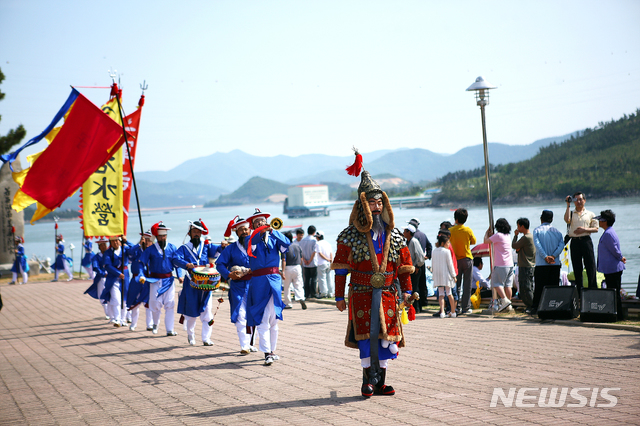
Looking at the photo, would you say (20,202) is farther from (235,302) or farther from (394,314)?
(394,314)

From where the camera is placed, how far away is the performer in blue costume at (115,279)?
464 inches

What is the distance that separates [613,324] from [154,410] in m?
Answer: 6.25

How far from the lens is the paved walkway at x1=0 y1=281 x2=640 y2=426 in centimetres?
483

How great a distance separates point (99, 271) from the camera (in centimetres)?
1242

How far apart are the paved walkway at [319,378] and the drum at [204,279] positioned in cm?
91

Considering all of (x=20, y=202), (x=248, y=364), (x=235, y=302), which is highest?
A: (x=20, y=202)

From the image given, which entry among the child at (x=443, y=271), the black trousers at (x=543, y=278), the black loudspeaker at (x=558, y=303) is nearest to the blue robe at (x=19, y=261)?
the child at (x=443, y=271)

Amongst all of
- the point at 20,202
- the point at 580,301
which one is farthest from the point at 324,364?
the point at 20,202

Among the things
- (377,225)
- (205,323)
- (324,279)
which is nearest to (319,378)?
(377,225)

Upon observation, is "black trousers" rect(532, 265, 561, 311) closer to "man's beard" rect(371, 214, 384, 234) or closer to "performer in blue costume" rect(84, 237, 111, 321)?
"man's beard" rect(371, 214, 384, 234)

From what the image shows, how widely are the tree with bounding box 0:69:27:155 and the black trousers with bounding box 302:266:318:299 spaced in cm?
1689

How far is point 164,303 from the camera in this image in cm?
1005

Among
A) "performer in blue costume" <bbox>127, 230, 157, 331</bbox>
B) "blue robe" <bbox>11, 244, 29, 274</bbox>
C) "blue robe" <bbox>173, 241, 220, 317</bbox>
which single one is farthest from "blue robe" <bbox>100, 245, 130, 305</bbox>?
"blue robe" <bbox>11, 244, 29, 274</bbox>

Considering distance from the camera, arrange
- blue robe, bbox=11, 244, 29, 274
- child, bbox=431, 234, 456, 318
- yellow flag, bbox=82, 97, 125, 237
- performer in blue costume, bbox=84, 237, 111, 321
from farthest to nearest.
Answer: blue robe, bbox=11, 244, 29, 274 → performer in blue costume, bbox=84, 237, 111, 321 → yellow flag, bbox=82, 97, 125, 237 → child, bbox=431, 234, 456, 318
